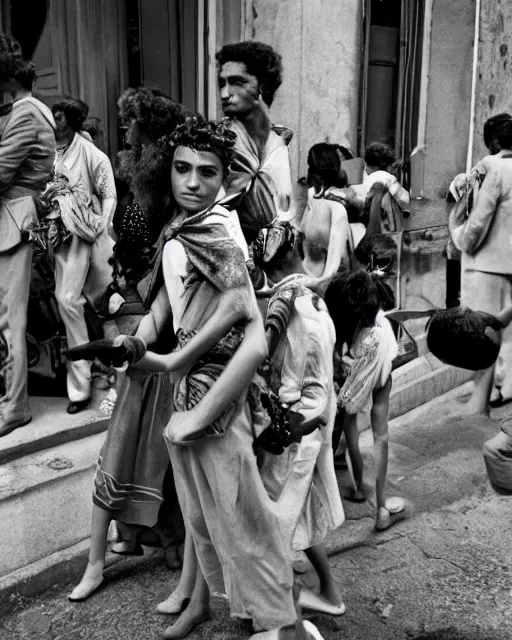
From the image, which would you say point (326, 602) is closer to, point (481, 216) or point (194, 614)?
point (194, 614)

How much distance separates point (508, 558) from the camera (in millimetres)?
4277

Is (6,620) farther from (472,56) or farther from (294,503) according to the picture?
(472,56)

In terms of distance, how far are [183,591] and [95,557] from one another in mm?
442

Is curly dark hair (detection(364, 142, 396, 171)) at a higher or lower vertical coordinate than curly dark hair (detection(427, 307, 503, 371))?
higher

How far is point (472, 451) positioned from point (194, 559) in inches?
109

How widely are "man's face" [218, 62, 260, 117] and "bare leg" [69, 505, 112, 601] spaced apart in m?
1.96

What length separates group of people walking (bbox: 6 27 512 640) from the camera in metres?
3.04

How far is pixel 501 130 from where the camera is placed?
20.5ft

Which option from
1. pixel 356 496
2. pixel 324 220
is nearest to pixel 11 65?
pixel 324 220

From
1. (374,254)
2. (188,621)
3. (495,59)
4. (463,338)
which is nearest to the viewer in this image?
(188,621)

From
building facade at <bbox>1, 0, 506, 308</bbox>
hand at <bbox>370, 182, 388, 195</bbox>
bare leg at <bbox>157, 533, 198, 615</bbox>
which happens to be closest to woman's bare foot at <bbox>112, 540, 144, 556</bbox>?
bare leg at <bbox>157, 533, 198, 615</bbox>

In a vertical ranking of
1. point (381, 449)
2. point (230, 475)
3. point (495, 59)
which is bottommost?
point (381, 449)

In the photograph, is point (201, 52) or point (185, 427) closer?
point (185, 427)

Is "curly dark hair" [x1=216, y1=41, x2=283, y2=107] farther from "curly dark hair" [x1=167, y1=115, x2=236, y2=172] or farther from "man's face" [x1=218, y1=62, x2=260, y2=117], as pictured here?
"curly dark hair" [x1=167, y1=115, x2=236, y2=172]
